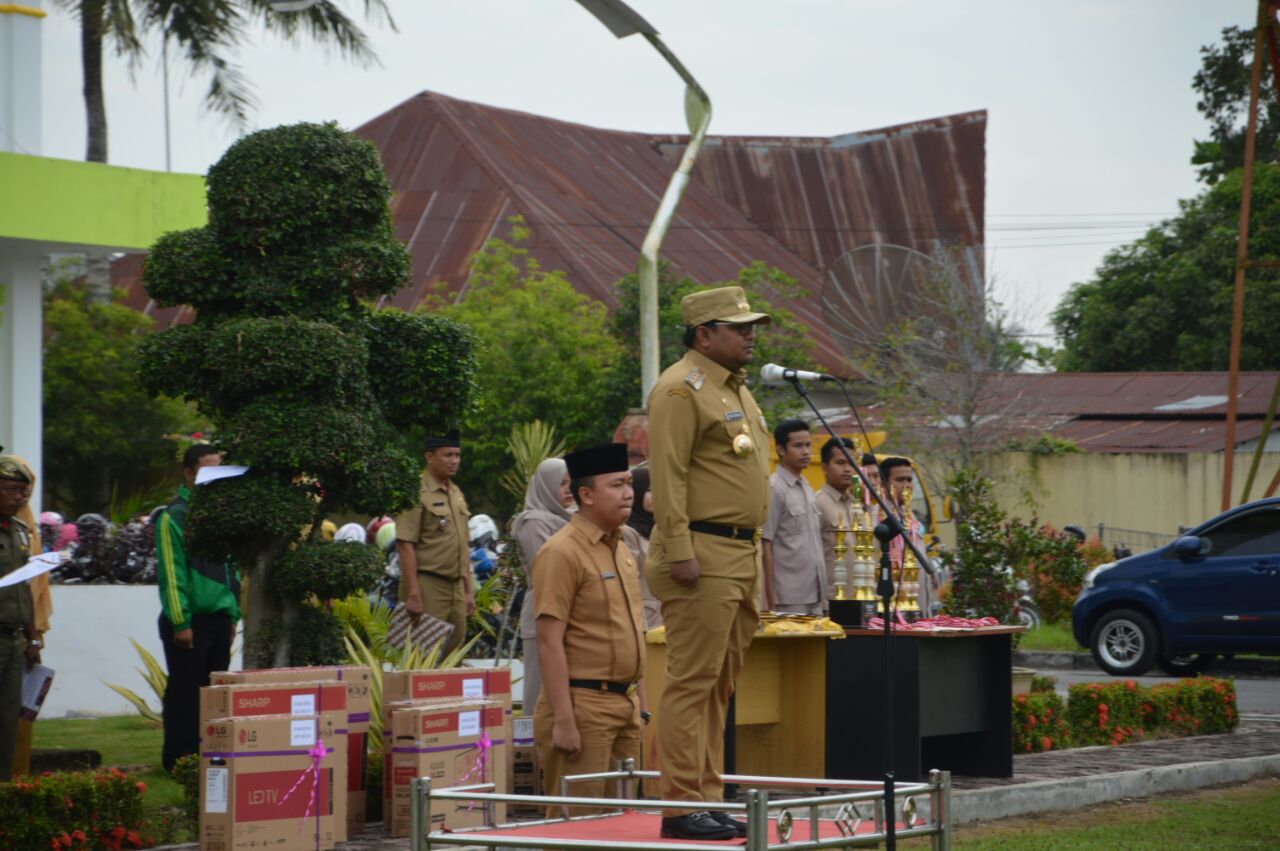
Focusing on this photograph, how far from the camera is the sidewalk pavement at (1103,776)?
938 cm

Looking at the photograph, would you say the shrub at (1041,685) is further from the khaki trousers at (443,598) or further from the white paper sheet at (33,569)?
the white paper sheet at (33,569)

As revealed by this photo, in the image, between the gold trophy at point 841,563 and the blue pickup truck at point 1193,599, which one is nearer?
the gold trophy at point 841,563

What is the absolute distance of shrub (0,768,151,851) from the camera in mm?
7762

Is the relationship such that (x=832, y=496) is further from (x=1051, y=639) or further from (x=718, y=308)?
(x=1051, y=639)

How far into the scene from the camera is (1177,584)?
18.2 m

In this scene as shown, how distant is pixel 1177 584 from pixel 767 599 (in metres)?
8.86

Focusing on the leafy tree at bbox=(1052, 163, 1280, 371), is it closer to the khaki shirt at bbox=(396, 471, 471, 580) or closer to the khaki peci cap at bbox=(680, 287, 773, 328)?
the khaki shirt at bbox=(396, 471, 471, 580)

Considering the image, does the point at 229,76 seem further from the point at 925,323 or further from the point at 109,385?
the point at 925,323

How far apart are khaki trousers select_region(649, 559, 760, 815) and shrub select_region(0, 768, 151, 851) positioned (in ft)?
10.1

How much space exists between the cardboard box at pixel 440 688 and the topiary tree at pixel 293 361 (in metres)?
0.72

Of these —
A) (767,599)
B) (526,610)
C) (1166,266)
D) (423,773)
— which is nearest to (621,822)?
(423,773)

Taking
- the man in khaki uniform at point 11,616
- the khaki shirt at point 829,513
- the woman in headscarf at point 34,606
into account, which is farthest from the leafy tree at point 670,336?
the man in khaki uniform at point 11,616

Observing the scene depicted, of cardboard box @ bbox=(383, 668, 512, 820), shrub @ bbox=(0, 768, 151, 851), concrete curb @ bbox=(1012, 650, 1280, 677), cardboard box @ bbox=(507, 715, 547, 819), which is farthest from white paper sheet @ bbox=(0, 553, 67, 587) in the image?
concrete curb @ bbox=(1012, 650, 1280, 677)

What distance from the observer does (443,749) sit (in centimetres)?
841
